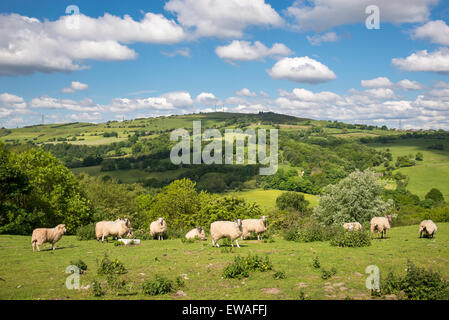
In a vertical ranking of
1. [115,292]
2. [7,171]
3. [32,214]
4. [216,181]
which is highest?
[7,171]

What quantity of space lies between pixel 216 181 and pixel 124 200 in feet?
265

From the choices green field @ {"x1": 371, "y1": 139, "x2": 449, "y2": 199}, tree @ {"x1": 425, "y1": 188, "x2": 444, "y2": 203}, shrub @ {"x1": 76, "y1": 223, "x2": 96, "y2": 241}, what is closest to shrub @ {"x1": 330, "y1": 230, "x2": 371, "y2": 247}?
shrub @ {"x1": 76, "y1": 223, "x2": 96, "y2": 241}

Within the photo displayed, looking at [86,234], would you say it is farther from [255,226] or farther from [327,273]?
[327,273]

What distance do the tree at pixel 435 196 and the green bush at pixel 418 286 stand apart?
4528 inches

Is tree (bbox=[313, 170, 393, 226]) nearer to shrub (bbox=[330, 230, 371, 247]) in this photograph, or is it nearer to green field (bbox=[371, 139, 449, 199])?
shrub (bbox=[330, 230, 371, 247])

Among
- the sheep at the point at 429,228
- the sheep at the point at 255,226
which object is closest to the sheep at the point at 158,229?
the sheep at the point at 255,226

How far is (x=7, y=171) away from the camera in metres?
31.3

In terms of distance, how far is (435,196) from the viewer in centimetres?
10888

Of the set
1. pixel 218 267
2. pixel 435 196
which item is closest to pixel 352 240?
pixel 218 267

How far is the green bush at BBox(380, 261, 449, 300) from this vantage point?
31.7ft

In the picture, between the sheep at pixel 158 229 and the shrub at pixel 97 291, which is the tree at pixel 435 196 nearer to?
the sheep at pixel 158 229
